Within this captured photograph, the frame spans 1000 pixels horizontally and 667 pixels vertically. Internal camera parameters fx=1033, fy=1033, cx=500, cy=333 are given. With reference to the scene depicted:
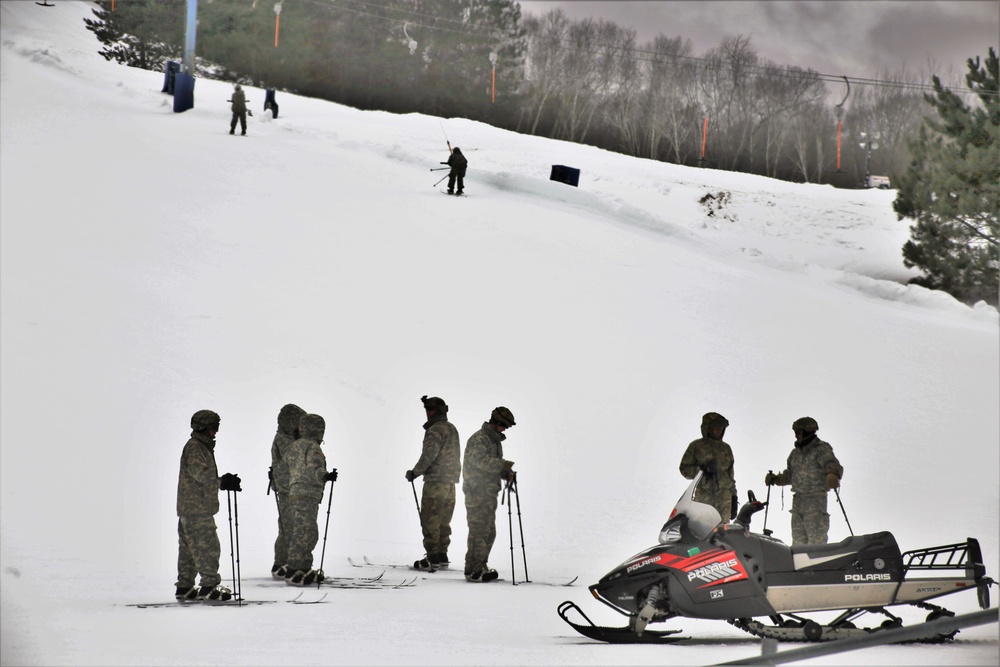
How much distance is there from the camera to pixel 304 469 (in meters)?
5.75

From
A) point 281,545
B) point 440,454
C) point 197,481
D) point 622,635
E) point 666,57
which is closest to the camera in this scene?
point 622,635

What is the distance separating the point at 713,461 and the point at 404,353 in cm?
464

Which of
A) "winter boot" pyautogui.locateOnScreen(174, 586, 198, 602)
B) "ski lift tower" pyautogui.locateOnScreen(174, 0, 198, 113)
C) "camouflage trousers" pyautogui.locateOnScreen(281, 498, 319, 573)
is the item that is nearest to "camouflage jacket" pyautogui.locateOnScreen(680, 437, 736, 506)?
"camouflage trousers" pyautogui.locateOnScreen(281, 498, 319, 573)

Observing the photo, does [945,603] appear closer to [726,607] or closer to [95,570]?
[726,607]

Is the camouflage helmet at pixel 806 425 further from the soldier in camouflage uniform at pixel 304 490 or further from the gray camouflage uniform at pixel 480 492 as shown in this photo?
the soldier in camouflage uniform at pixel 304 490

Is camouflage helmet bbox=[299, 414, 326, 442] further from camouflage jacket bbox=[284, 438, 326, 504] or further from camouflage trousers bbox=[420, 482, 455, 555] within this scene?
camouflage trousers bbox=[420, 482, 455, 555]

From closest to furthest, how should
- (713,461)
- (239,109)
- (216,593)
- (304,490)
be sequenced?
(216,593), (713,461), (304,490), (239,109)

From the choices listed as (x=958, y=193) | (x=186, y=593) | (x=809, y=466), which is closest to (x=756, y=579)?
(x=809, y=466)

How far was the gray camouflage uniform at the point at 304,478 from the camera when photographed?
5.74 metres

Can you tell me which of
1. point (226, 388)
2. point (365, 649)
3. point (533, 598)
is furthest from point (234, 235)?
point (365, 649)

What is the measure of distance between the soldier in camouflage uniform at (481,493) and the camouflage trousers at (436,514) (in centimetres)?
46

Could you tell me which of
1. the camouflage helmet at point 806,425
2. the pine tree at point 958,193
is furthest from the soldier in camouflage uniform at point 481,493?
the pine tree at point 958,193

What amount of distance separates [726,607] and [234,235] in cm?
892

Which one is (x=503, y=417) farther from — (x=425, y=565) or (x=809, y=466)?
(x=809, y=466)
